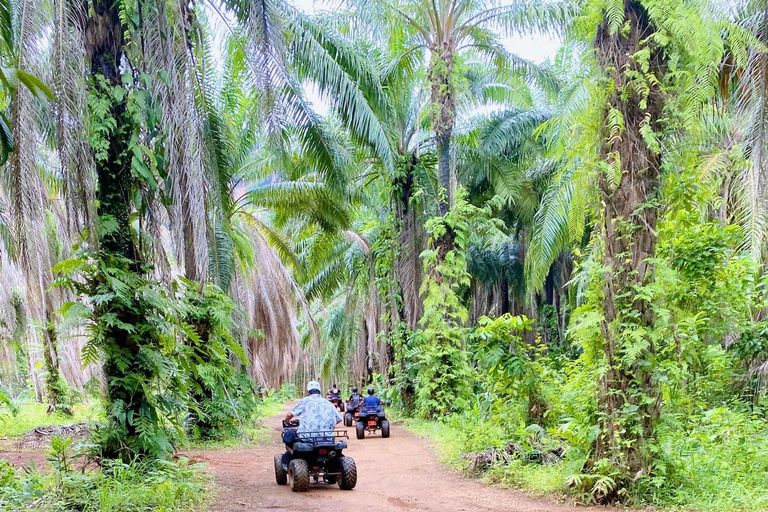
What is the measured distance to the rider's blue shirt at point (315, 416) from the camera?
27.6 ft

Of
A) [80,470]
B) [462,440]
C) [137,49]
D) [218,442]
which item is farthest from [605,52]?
[218,442]

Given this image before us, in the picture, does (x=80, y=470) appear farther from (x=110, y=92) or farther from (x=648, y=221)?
(x=648, y=221)

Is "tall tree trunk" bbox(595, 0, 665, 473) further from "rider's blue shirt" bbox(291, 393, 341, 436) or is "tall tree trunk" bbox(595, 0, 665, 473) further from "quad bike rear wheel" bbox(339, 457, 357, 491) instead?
"rider's blue shirt" bbox(291, 393, 341, 436)

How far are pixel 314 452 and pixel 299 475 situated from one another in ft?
1.26

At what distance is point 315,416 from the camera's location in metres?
8.45

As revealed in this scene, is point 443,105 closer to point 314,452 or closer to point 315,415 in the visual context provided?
point 315,415

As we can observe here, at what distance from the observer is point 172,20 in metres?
7.10

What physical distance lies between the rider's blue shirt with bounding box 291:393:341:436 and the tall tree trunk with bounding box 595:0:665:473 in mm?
3429

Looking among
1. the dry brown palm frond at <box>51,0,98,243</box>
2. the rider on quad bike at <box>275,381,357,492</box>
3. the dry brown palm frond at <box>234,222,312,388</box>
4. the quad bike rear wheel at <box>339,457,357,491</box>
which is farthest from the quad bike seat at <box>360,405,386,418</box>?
the dry brown palm frond at <box>51,0,98,243</box>

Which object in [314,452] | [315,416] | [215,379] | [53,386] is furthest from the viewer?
[53,386]

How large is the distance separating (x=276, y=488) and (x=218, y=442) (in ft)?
17.5

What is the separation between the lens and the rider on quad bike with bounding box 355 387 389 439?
15.0m

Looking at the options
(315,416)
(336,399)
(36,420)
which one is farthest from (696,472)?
(336,399)

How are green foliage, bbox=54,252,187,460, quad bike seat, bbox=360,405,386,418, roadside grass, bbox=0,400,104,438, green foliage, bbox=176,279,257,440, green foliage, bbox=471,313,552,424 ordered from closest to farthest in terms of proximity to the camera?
green foliage, bbox=54,252,187,460 < green foliage, bbox=471,313,552,424 < green foliage, bbox=176,279,257,440 < roadside grass, bbox=0,400,104,438 < quad bike seat, bbox=360,405,386,418
